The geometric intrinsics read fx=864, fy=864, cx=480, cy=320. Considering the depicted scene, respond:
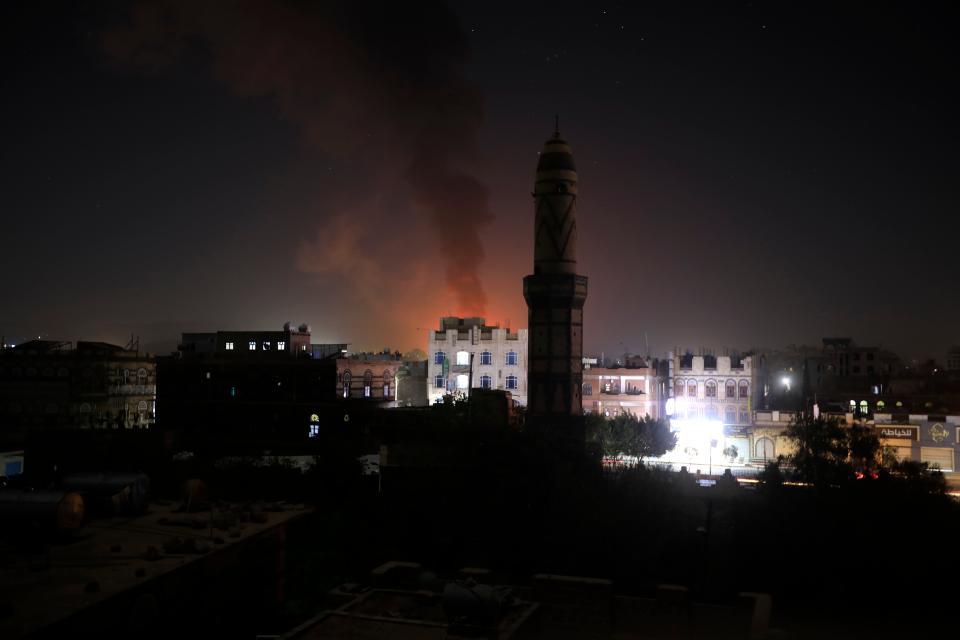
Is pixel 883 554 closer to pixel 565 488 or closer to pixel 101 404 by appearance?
pixel 565 488

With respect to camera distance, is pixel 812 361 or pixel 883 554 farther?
pixel 812 361

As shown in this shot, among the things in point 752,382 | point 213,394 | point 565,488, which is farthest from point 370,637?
point 752,382

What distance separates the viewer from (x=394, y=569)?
21.7 meters

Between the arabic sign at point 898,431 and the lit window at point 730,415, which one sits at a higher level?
the lit window at point 730,415

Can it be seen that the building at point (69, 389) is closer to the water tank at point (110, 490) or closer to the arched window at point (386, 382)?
the arched window at point (386, 382)

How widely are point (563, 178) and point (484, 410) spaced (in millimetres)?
16327

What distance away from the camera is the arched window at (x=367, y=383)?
60.6 metres

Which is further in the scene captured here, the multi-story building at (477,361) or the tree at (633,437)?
the multi-story building at (477,361)

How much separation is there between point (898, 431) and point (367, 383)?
115ft

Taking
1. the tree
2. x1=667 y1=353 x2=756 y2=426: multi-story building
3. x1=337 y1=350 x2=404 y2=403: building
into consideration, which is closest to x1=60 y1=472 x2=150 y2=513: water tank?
x1=337 y1=350 x2=404 y2=403: building

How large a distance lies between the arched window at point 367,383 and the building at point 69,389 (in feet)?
55.8

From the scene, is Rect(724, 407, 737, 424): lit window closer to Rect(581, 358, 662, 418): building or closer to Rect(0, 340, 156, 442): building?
Rect(581, 358, 662, 418): building

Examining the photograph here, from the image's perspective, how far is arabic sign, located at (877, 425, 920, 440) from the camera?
54000 millimetres

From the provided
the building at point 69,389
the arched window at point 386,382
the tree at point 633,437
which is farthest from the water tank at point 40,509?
the arched window at point 386,382
